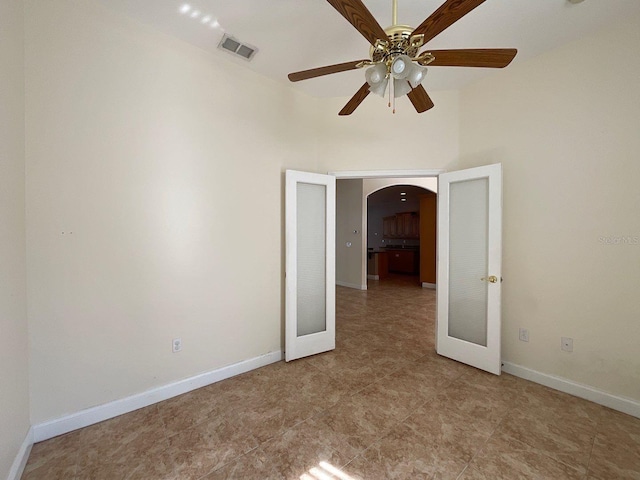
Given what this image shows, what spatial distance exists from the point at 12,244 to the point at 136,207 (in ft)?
2.45

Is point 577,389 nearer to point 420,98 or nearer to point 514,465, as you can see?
point 514,465

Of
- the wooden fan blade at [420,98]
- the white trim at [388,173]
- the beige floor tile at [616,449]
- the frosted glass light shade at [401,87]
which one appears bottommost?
the beige floor tile at [616,449]

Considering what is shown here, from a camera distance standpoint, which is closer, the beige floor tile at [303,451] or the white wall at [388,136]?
the beige floor tile at [303,451]

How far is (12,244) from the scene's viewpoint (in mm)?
1593

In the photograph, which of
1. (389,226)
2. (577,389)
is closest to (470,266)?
(577,389)

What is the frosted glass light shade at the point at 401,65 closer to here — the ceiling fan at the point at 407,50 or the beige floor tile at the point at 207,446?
the ceiling fan at the point at 407,50

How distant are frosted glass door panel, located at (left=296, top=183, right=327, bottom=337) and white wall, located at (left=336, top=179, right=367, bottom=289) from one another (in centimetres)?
370

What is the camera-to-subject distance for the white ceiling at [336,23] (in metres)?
2.01

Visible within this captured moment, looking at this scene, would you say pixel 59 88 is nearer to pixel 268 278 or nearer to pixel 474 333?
pixel 268 278

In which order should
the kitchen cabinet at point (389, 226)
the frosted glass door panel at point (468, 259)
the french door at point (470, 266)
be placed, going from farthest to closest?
the kitchen cabinet at point (389, 226), the frosted glass door panel at point (468, 259), the french door at point (470, 266)

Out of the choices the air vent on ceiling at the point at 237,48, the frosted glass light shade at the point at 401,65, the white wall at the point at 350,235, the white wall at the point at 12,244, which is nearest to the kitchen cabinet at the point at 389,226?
the white wall at the point at 350,235

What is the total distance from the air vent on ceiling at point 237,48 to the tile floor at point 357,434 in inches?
125

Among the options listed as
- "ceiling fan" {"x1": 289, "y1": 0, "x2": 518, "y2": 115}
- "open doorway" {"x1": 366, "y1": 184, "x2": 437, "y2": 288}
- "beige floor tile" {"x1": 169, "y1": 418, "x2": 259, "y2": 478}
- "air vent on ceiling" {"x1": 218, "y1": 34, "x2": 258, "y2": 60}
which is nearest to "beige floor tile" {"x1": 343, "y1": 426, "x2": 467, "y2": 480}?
"beige floor tile" {"x1": 169, "y1": 418, "x2": 259, "y2": 478}

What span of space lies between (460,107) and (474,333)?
8.58 feet
